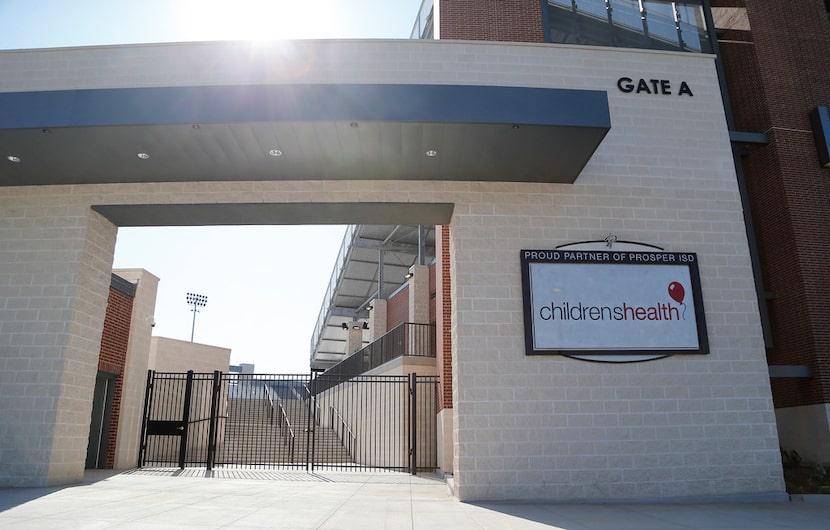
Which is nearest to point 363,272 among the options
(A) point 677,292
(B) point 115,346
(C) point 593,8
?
(B) point 115,346

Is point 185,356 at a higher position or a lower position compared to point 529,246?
lower

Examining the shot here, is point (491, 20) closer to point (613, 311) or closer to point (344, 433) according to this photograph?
point (613, 311)

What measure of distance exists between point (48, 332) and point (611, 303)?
9.09 metres

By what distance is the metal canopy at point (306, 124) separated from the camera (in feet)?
27.5

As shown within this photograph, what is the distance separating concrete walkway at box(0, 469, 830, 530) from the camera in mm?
6352

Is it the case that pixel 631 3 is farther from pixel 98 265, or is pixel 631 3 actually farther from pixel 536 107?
pixel 98 265

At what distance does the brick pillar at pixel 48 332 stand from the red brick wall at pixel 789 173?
13480 millimetres

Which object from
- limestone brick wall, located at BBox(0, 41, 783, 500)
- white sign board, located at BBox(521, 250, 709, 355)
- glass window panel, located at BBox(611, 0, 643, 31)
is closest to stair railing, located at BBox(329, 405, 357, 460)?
limestone brick wall, located at BBox(0, 41, 783, 500)

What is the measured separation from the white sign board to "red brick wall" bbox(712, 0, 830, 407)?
414cm

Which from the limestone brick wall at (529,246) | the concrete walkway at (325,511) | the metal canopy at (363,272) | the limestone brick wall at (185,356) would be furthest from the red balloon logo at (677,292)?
the limestone brick wall at (185,356)

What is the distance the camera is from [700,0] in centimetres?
1575

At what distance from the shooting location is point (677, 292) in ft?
31.6

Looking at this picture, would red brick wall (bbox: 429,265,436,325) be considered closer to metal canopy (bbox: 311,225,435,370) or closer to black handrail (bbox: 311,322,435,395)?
black handrail (bbox: 311,322,435,395)

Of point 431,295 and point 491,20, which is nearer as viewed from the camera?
point 491,20
